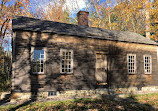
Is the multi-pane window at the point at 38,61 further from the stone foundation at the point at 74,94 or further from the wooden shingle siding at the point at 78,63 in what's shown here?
the stone foundation at the point at 74,94

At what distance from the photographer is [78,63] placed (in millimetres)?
10969

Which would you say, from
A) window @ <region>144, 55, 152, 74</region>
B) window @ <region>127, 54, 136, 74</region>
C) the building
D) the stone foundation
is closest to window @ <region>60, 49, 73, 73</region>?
the building

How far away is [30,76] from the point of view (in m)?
9.46

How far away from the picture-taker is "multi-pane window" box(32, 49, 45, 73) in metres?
9.76

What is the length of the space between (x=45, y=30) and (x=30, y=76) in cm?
337

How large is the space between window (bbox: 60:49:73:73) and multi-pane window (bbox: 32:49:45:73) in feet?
4.67

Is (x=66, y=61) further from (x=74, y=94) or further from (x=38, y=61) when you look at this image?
(x=74, y=94)

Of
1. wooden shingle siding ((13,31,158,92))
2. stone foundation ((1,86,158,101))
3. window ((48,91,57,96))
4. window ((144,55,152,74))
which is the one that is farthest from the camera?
window ((144,55,152,74))

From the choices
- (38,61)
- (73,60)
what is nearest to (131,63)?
(73,60)

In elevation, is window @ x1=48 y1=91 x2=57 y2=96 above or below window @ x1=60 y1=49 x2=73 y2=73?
below

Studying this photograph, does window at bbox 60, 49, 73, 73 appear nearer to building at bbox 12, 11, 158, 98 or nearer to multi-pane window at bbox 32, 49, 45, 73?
building at bbox 12, 11, 158, 98

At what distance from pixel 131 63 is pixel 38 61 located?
8744mm

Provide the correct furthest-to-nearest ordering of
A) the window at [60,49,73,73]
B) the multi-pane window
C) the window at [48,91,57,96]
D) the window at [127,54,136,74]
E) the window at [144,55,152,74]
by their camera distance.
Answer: the window at [144,55,152,74] → the window at [127,54,136,74] → the window at [60,49,73,73] → the window at [48,91,57,96] → the multi-pane window

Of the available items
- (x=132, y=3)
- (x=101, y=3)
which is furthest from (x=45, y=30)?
(x=101, y=3)
